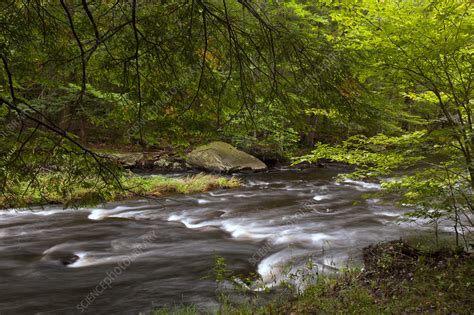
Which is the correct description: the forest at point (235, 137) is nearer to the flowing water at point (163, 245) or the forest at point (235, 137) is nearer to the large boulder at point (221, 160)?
the flowing water at point (163, 245)

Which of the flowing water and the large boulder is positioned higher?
the large boulder

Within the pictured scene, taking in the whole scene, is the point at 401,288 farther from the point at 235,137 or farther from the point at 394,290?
the point at 235,137

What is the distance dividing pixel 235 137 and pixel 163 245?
336 centimetres

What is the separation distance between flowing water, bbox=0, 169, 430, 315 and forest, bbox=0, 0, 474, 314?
5 cm

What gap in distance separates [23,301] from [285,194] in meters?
9.82

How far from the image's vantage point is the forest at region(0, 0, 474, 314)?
3.22 metres

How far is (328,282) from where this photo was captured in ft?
18.0

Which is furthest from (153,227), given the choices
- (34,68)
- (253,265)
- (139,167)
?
(139,167)

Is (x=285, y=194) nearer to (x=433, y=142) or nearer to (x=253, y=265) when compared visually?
(x=253, y=265)

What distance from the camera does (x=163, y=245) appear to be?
26.7 feet

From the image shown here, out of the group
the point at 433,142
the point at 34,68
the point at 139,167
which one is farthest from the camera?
the point at 139,167

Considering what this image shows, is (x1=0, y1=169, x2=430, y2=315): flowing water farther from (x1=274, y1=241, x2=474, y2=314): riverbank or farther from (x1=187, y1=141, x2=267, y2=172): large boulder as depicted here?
(x1=187, y1=141, x2=267, y2=172): large boulder

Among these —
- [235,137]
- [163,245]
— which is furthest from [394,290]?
[163,245]

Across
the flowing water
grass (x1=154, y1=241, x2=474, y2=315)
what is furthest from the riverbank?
the flowing water
